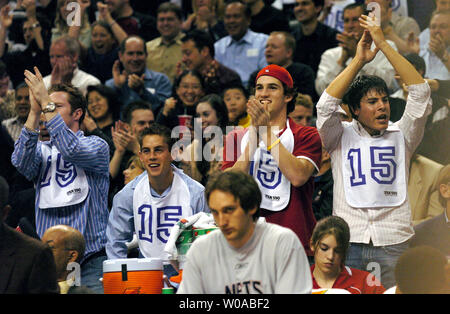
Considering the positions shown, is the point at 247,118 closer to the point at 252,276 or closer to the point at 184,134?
the point at 184,134

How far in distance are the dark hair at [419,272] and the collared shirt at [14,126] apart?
5.71 metres

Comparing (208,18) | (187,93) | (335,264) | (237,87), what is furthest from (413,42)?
(335,264)

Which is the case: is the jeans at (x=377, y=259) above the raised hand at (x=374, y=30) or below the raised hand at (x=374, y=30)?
below

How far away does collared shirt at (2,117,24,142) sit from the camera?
30.2 ft

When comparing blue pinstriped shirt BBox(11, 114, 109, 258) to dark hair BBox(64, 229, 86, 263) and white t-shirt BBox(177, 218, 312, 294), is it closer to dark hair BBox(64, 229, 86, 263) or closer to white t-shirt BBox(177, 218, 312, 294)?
dark hair BBox(64, 229, 86, 263)

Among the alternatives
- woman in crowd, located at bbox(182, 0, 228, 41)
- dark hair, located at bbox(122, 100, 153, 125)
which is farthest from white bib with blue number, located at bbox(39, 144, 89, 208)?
woman in crowd, located at bbox(182, 0, 228, 41)

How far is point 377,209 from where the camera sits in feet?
19.3

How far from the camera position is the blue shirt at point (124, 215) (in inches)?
242

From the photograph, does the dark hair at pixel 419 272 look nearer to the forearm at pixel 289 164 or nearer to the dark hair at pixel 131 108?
the forearm at pixel 289 164

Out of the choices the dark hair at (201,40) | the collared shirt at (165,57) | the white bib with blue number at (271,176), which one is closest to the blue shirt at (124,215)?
the white bib with blue number at (271,176)

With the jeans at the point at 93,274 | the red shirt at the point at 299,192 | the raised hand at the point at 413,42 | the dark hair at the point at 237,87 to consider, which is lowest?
the jeans at the point at 93,274

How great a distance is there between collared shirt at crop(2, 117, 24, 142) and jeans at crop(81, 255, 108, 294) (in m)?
3.30

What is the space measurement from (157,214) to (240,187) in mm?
1807

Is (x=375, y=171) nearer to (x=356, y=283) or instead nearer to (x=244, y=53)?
(x=356, y=283)
